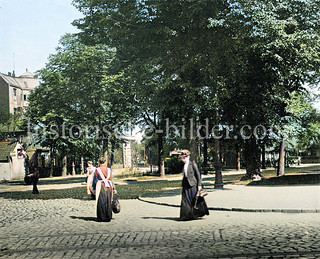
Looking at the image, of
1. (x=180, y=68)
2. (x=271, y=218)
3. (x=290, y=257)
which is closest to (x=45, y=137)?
(x=180, y=68)

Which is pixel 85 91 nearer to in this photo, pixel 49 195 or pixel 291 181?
pixel 49 195

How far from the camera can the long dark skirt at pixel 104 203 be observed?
1138 cm

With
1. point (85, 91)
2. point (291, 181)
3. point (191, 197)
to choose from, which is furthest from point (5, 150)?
point (191, 197)

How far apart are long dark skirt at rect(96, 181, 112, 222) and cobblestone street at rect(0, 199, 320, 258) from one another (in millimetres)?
258

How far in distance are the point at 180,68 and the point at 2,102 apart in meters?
57.1

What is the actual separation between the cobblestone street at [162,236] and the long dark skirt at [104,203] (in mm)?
258

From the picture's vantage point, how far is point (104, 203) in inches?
451

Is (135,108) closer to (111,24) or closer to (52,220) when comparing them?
(111,24)

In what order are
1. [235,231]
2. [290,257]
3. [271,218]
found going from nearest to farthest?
[290,257] → [235,231] → [271,218]

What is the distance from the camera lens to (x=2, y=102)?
70.2 m

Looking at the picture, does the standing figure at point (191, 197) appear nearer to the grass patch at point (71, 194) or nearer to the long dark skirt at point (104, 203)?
the long dark skirt at point (104, 203)

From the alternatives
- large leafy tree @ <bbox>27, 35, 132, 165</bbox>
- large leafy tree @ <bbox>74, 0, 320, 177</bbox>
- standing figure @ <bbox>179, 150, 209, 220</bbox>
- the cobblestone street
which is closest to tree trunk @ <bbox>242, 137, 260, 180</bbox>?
large leafy tree @ <bbox>74, 0, 320, 177</bbox>

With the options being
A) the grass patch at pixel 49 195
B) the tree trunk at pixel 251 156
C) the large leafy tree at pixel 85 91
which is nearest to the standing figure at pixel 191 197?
the grass patch at pixel 49 195

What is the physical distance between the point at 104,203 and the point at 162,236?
305cm
